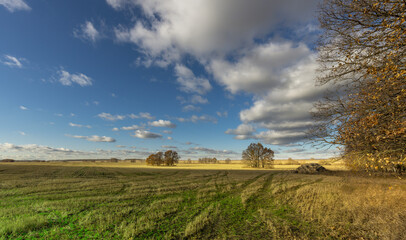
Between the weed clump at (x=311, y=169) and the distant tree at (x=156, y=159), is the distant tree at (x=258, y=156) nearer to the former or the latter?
the weed clump at (x=311, y=169)

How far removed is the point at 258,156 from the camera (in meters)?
80.9

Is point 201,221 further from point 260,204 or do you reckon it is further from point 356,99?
point 356,99

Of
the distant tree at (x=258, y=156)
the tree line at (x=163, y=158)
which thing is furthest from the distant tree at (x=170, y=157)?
the distant tree at (x=258, y=156)

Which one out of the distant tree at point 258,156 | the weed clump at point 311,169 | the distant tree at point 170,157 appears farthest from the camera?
the distant tree at point 170,157

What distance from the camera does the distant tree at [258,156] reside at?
79.6 meters

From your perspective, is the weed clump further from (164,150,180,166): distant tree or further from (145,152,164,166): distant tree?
(145,152,164,166): distant tree

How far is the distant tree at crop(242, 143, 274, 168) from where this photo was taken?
7961 cm

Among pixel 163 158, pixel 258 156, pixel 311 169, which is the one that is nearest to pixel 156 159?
pixel 163 158

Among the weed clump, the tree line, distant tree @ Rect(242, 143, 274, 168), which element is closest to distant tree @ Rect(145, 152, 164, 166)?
the tree line

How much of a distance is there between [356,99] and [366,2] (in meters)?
3.56

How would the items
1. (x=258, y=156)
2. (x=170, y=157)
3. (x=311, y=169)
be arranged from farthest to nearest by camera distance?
(x=170, y=157), (x=258, y=156), (x=311, y=169)

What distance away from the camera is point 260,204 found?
34.1 ft

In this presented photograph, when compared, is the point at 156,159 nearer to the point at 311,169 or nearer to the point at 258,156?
the point at 258,156

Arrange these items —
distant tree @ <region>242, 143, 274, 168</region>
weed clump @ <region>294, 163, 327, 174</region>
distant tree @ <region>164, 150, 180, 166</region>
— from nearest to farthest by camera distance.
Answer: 1. weed clump @ <region>294, 163, 327, 174</region>
2. distant tree @ <region>242, 143, 274, 168</region>
3. distant tree @ <region>164, 150, 180, 166</region>
